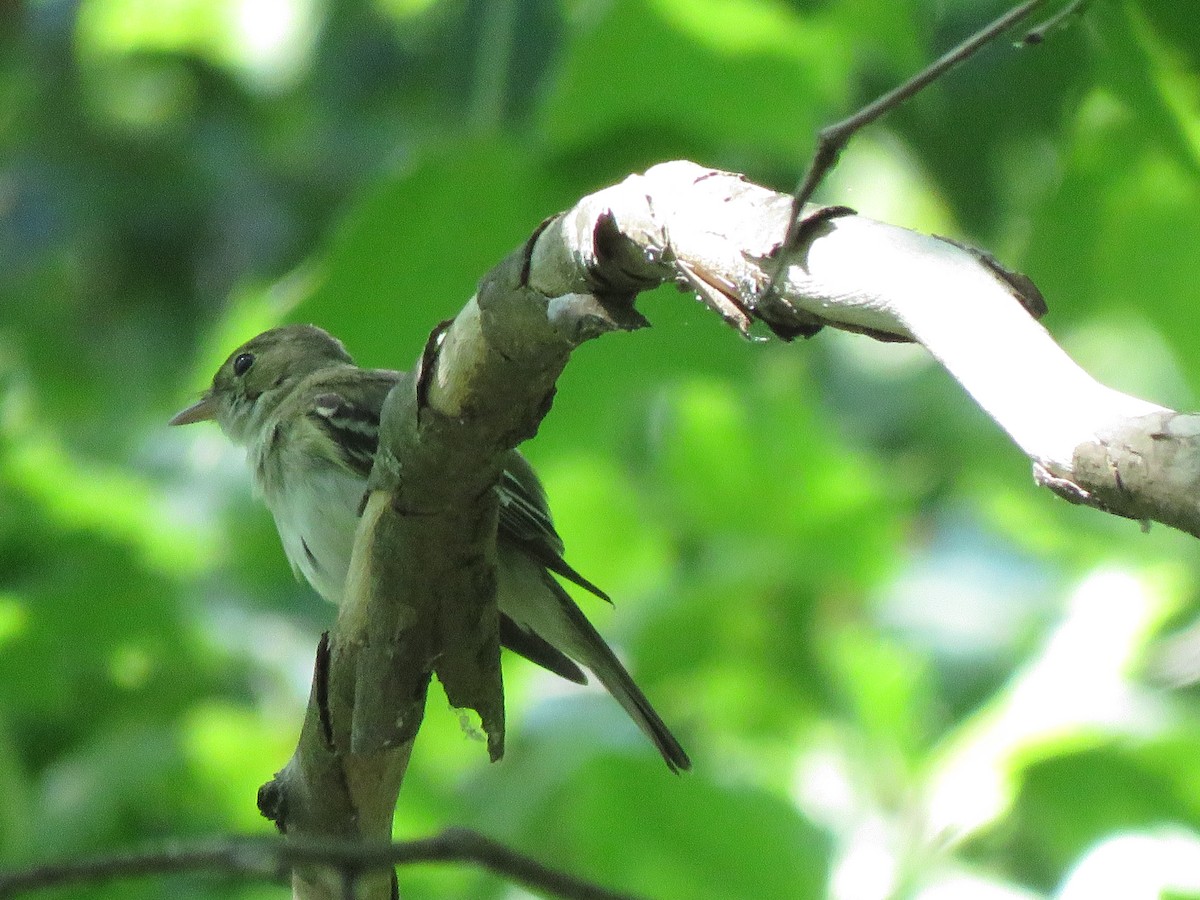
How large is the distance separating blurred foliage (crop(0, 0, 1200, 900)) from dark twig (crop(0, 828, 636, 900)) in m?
0.57

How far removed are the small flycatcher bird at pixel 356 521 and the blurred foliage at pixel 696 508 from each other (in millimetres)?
337

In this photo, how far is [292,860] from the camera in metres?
1.16

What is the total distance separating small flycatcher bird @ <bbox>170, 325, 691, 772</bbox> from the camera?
385 cm

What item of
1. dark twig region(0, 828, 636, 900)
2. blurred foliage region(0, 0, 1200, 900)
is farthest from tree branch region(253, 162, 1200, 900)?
dark twig region(0, 828, 636, 900)

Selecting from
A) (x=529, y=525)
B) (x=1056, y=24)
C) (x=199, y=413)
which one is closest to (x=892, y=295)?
(x=1056, y=24)

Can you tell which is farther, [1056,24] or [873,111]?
[1056,24]

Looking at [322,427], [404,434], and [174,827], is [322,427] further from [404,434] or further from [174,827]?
[174,827]

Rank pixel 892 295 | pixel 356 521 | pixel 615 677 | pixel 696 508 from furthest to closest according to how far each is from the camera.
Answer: pixel 696 508, pixel 615 677, pixel 356 521, pixel 892 295

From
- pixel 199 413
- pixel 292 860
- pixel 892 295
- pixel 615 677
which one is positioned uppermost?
pixel 199 413

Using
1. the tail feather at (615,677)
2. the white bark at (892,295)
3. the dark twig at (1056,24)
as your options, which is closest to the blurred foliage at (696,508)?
the white bark at (892,295)

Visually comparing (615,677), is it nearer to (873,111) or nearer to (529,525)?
(529,525)

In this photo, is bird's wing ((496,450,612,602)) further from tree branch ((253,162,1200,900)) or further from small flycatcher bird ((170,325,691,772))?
tree branch ((253,162,1200,900))

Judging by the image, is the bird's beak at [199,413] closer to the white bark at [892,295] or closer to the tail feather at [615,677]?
the tail feather at [615,677]

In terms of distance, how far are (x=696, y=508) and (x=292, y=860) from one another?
568 centimetres
